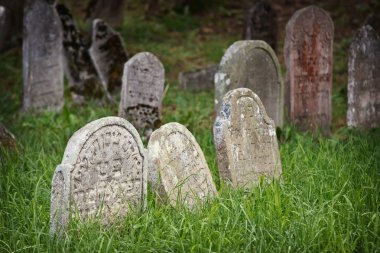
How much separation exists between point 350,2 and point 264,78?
9895mm

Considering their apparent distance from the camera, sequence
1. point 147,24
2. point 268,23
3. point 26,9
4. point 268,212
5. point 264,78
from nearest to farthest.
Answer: point 268,212 → point 264,78 → point 26,9 → point 268,23 → point 147,24

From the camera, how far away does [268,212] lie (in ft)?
17.3

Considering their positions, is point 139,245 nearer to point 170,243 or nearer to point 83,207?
point 170,243

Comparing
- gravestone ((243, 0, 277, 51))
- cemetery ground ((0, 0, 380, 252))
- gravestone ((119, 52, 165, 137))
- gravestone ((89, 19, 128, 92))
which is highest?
gravestone ((243, 0, 277, 51))

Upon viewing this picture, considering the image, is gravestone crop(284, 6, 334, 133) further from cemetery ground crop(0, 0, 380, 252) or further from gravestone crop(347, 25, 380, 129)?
cemetery ground crop(0, 0, 380, 252)

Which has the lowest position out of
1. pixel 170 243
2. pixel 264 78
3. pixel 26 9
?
pixel 170 243

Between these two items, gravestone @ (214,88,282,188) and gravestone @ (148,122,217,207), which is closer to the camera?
gravestone @ (148,122,217,207)

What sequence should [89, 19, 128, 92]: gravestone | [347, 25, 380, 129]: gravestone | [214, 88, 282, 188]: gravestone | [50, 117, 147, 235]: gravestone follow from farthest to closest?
1. [89, 19, 128, 92]: gravestone
2. [347, 25, 380, 129]: gravestone
3. [214, 88, 282, 188]: gravestone
4. [50, 117, 147, 235]: gravestone

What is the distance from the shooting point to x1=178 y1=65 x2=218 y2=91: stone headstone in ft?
39.5

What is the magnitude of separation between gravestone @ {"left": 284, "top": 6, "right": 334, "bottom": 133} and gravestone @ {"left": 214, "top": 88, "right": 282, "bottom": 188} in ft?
8.12

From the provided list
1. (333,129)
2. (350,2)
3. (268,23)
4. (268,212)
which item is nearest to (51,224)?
(268,212)

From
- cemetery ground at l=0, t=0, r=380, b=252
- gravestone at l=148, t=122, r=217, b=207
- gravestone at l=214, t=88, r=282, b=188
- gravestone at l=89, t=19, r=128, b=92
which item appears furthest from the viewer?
gravestone at l=89, t=19, r=128, b=92

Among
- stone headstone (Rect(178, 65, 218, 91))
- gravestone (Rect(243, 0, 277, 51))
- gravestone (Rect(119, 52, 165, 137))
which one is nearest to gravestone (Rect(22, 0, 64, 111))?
gravestone (Rect(119, 52, 165, 137))

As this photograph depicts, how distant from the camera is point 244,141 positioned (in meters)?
6.46
